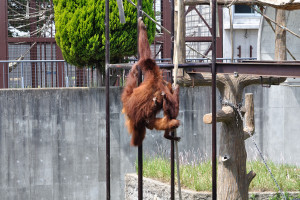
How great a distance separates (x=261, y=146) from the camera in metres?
10.9

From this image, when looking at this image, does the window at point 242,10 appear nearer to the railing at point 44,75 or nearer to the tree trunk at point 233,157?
the railing at point 44,75

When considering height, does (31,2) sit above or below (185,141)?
above

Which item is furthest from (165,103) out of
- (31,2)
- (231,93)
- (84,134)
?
(31,2)

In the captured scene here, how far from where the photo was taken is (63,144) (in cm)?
977

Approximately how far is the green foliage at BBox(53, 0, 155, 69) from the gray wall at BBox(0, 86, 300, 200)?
0.73 meters

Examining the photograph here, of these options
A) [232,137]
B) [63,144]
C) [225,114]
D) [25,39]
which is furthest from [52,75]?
[225,114]

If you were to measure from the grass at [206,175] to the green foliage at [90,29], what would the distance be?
2176mm

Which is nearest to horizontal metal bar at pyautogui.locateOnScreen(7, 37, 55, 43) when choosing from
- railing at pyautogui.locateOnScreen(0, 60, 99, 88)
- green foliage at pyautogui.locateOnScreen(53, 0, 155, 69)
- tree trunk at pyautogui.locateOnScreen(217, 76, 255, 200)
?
railing at pyautogui.locateOnScreen(0, 60, 99, 88)

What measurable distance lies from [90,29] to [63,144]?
2100mm

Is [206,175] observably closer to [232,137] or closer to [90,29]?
[232,137]

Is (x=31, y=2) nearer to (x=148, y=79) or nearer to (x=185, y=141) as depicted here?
(x=185, y=141)

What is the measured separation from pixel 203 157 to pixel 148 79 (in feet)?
20.0

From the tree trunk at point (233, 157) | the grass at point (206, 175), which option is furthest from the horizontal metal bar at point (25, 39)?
the tree trunk at point (233, 157)

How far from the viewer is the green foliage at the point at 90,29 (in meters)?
9.89
